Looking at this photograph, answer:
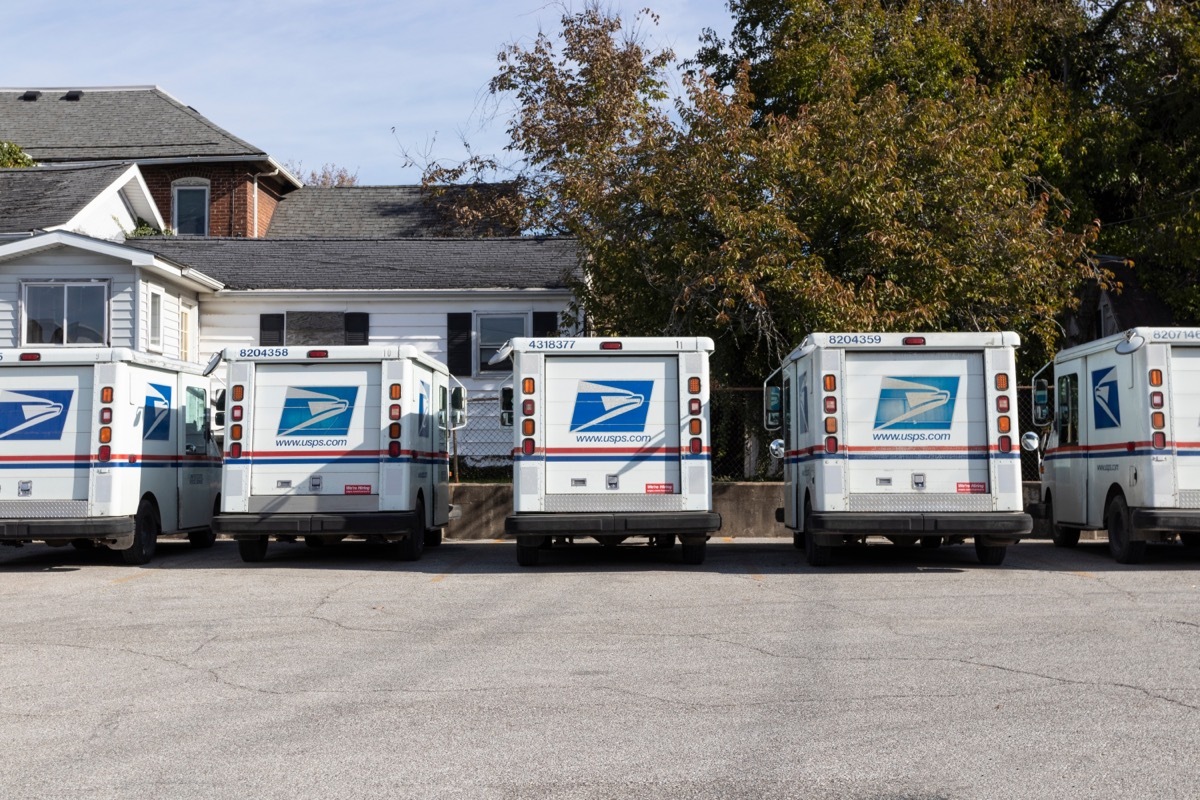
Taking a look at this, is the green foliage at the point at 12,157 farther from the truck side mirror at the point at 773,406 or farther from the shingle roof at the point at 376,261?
the truck side mirror at the point at 773,406

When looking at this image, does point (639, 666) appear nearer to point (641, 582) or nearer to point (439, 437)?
point (641, 582)

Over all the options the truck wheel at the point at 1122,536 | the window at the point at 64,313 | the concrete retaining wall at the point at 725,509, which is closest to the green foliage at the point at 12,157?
the window at the point at 64,313

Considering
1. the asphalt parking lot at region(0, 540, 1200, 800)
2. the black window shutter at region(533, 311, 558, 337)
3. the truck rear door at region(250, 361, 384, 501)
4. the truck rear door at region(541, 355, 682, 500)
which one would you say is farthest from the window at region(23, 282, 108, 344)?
the truck rear door at region(541, 355, 682, 500)

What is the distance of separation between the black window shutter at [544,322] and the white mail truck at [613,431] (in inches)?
463

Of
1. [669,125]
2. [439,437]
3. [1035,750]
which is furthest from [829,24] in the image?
[1035,750]

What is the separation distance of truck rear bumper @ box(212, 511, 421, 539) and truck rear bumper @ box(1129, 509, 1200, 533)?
8.02 metres

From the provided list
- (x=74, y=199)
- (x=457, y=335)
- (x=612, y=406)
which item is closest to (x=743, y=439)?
(x=457, y=335)

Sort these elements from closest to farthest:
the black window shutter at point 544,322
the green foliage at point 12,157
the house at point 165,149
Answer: the black window shutter at point 544,322 < the green foliage at point 12,157 < the house at point 165,149

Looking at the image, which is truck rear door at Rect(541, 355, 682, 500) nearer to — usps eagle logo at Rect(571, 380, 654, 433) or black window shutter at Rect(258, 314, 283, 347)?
usps eagle logo at Rect(571, 380, 654, 433)

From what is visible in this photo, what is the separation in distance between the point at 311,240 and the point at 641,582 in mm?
17768

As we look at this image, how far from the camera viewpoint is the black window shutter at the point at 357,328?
2714cm

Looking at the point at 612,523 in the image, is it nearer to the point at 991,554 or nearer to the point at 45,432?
the point at 991,554

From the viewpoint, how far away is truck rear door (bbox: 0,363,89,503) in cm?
1524

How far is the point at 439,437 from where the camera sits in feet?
60.5
